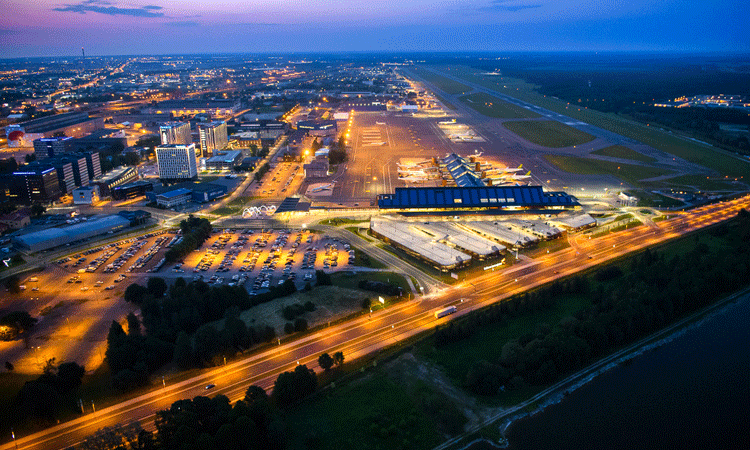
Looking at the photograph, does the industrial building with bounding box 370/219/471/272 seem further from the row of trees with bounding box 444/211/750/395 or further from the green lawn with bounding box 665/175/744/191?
the green lawn with bounding box 665/175/744/191

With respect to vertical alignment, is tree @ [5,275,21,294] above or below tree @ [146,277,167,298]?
below

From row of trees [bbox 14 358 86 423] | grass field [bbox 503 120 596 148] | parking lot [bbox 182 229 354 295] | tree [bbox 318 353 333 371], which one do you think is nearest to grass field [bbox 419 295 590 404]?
tree [bbox 318 353 333 371]

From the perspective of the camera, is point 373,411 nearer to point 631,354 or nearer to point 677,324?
point 631,354

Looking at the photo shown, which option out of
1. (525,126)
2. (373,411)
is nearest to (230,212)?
(373,411)

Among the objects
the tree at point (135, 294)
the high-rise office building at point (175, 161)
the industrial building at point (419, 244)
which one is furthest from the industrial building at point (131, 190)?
the industrial building at point (419, 244)

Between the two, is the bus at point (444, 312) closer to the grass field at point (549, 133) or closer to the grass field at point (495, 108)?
the grass field at point (549, 133)

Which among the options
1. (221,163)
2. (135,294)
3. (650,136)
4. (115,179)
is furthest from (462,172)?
(650,136)

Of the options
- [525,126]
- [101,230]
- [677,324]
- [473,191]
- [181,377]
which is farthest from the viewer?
[525,126]
